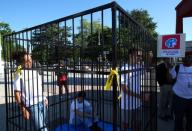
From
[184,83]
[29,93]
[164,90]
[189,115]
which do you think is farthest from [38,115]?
[164,90]

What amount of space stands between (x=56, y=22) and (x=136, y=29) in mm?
1066

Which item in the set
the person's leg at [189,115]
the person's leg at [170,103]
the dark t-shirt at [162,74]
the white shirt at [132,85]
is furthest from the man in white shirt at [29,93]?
the person's leg at [170,103]

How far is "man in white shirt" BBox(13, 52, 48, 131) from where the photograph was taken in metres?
4.41

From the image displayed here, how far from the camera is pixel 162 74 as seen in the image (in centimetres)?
668

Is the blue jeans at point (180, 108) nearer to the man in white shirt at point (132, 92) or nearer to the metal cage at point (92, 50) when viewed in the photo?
the metal cage at point (92, 50)

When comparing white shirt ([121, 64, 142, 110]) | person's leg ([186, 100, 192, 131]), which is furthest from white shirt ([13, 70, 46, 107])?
person's leg ([186, 100, 192, 131])

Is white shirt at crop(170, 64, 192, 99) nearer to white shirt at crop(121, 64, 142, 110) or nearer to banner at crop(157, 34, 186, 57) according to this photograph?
banner at crop(157, 34, 186, 57)

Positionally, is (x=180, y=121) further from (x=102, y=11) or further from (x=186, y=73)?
(x=102, y=11)

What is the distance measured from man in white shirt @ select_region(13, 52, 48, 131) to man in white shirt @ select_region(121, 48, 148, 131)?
1474 millimetres

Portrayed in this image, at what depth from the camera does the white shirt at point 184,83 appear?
16.7 ft

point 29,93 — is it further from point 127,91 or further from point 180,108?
point 180,108

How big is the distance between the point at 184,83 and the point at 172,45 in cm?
72

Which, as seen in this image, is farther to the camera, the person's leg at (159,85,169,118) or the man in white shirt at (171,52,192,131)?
the person's leg at (159,85,169,118)

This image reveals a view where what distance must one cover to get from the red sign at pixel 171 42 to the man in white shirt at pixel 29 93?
2356 mm
